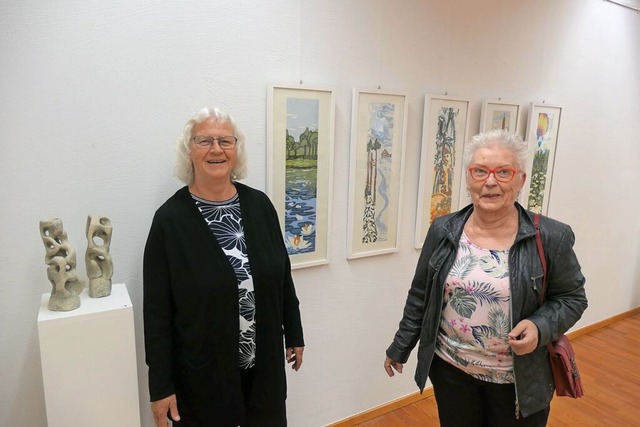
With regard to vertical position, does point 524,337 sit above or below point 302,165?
below

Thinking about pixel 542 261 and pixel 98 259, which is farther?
pixel 98 259

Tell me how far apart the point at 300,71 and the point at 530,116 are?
1.73 m

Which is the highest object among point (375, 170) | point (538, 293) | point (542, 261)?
point (375, 170)

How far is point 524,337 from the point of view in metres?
1.33

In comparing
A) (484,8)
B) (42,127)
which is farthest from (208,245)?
(484,8)

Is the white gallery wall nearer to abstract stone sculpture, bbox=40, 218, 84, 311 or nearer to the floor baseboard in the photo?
the floor baseboard

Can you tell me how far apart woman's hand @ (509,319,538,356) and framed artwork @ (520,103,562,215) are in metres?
1.84

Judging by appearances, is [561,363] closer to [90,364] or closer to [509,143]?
[509,143]

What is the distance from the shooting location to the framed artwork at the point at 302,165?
1.96m

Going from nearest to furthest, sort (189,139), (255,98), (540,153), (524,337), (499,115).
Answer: (524,337)
(189,139)
(255,98)
(499,115)
(540,153)

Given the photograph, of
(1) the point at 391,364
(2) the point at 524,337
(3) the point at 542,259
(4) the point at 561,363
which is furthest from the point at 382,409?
(3) the point at 542,259

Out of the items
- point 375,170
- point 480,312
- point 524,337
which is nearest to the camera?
point 524,337

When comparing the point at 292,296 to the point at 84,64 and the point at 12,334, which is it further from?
the point at 84,64

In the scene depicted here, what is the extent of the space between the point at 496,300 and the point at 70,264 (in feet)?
4.61
